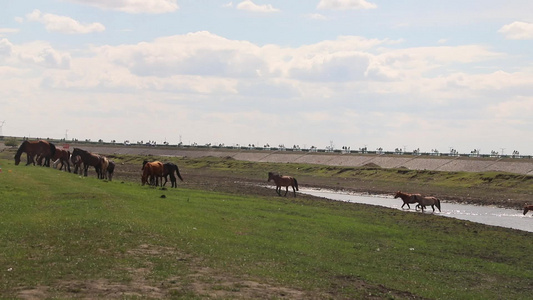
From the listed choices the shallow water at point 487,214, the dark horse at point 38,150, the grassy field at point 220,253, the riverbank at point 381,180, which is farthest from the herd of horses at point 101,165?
the grassy field at point 220,253

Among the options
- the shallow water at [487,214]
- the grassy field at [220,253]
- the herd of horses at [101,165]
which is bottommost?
the shallow water at [487,214]

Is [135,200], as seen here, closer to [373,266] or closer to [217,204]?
[217,204]

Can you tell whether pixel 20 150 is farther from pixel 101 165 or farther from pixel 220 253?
pixel 220 253

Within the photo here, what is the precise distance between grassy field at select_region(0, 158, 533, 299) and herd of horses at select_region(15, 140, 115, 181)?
13999 mm

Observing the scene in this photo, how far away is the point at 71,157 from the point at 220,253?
33.5 meters

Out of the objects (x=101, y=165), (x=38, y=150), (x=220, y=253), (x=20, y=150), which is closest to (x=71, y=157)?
(x=38, y=150)

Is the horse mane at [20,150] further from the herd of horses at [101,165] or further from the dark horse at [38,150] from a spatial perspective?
the dark horse at [38,150]

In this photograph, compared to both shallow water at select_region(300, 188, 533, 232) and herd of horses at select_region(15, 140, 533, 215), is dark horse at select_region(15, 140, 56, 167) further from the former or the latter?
shallow water at select_region(300, 188, 533, 232)

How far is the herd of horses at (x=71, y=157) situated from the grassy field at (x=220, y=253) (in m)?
14.0

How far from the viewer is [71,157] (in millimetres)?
50500

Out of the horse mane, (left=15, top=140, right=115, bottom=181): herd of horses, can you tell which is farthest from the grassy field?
the horse mane

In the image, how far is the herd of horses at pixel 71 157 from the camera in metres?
→ 47.8

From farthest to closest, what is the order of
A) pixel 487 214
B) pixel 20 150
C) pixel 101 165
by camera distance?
pixel 487 214 < pixel 20 150 < pixel 101 165

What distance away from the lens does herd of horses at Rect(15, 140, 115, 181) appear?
1881 inches
